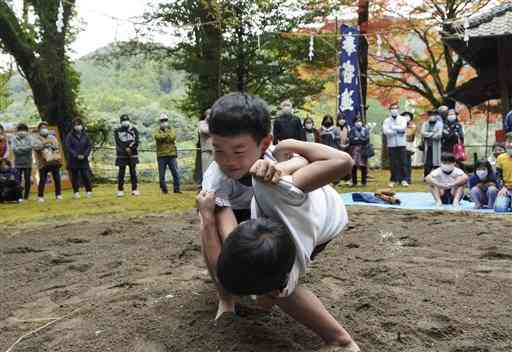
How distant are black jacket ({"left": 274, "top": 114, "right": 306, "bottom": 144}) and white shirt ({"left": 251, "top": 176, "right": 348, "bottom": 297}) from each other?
6.21 meters

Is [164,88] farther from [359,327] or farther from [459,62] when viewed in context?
[359,327]

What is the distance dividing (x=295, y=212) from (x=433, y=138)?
8222mm

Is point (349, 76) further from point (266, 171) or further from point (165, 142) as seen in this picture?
point (266, 171)

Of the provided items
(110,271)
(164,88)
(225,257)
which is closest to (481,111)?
(110,271)

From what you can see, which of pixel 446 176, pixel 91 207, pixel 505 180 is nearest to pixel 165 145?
pixel 91 207

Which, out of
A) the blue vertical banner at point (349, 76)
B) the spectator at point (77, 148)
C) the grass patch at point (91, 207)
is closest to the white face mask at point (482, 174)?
the grass patch at point (91, 207)

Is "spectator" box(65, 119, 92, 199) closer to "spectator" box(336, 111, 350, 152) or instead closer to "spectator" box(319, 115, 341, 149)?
"spectator" box(319, 115, 341, 149)

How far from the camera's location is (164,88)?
30.7m

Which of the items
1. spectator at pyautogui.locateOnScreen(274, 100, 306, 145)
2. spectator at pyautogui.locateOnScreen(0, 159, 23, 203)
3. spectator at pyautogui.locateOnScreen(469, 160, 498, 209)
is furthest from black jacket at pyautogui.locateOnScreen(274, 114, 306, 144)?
spectator at pyautogui.locateOnScreen(0, 159, 23, 203)

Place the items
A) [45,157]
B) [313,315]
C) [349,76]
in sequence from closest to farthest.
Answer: [313,315], [45,157], [349,76]

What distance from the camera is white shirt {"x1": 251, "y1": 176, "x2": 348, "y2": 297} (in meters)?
1.79

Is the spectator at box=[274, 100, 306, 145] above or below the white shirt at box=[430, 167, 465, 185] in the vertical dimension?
above

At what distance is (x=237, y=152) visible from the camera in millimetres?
1860

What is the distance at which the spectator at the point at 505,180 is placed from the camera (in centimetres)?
647
